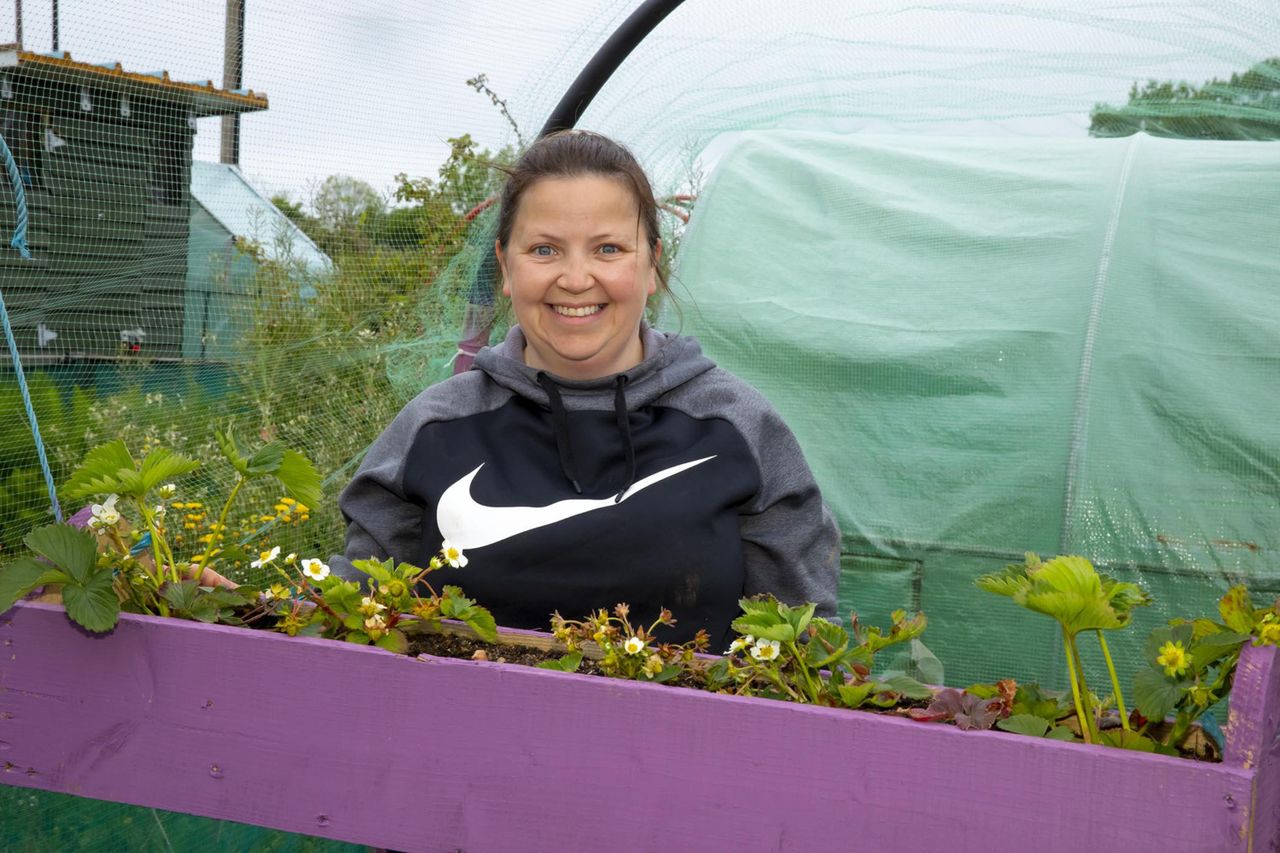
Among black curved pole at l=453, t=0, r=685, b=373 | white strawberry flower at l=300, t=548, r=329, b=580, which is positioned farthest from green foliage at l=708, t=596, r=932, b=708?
black curved pole at l=453, t=0, r=685, b=373

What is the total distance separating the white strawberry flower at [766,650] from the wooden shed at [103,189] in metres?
4.95

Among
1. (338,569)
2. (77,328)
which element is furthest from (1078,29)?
(77,328)

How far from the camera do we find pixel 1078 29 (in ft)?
12.1

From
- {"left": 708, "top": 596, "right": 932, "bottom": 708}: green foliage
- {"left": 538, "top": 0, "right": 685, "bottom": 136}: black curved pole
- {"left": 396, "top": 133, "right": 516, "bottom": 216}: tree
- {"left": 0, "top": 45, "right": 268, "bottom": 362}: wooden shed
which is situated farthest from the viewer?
{"left": 0, "top": 45, "right": 268, "bottom": 362}: wooden shed

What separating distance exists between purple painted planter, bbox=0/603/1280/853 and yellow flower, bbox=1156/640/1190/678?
90 millimetres

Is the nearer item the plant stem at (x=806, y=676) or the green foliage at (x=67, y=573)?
the plant stem at (x=806, y=676)

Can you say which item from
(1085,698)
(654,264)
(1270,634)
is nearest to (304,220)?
(654,264)

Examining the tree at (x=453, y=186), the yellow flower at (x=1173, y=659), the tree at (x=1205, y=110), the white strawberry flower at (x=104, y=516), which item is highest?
the tree at (x=1205, y=110)

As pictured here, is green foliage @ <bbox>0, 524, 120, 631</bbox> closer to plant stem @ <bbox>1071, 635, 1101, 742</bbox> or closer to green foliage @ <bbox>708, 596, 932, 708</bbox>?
green foliage @ <bbox>708, 596, 932, 708</bbox>

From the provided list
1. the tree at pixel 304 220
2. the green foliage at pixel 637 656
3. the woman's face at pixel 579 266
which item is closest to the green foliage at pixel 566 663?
the green foliage at pixel 637 656

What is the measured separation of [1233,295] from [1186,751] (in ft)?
Answer: 7.83

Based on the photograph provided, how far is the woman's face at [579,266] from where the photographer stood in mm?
1904

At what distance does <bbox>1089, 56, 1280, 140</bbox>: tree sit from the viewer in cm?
382

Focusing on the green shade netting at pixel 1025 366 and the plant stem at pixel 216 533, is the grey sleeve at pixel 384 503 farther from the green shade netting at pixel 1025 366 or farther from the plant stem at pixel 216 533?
the green shade netting at pixel 1025 366
